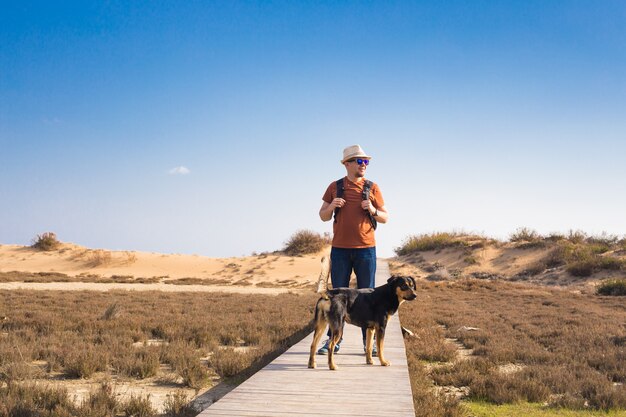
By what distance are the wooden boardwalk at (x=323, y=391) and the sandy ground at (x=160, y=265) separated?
80.4 feet

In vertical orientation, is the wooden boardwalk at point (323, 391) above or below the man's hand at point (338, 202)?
below

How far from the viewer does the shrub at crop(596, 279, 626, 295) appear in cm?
2205

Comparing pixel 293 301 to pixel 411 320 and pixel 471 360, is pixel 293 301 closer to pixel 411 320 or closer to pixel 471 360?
pixel 411 320

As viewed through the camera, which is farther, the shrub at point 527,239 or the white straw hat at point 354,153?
the shrub at point 527,239

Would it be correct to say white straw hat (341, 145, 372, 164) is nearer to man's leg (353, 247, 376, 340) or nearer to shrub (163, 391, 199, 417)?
man's leg (353, 247, 376, 340)

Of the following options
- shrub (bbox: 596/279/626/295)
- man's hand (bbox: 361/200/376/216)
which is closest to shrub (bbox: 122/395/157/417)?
man's hand (bbox: 361/200/376/216)

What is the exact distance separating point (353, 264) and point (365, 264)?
0.21m

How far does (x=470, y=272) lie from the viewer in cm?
3108

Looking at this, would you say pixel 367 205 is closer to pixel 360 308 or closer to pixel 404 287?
pixel 404 287

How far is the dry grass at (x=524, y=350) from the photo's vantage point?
680 cm

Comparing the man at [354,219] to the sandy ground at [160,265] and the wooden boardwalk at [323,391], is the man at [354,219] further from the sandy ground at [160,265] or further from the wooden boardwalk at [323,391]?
the sandy ground at [160,265]

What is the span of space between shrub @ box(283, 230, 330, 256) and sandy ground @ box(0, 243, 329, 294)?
0.91 m

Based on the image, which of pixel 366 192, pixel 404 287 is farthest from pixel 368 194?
pixel 404 287

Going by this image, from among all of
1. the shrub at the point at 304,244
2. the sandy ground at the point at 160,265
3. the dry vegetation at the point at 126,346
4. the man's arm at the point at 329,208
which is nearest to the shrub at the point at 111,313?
the dry vegetation at the point at 126,346
